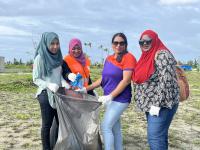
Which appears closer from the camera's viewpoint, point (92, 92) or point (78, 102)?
point (78, 102)

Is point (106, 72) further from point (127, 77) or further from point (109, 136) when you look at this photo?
point (109, 136)

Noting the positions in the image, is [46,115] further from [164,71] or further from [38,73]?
[164,71]

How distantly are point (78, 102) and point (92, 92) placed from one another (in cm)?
62

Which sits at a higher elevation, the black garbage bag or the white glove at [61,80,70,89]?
the white glove at [61,80,70,89]

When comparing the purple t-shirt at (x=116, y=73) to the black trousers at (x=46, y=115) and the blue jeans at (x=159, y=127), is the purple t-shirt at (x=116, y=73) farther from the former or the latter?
the black trousers at (x=46, y=115)

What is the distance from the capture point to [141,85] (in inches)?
182

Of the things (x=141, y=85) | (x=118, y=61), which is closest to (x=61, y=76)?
(x=118, y=61)

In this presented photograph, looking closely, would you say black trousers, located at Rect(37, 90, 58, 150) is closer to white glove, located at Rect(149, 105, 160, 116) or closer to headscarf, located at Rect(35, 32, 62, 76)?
→ headscarf, located at Rect(35, 32, 62, 76)

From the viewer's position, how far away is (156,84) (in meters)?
4.50

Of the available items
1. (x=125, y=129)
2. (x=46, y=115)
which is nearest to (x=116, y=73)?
(x=46, y=115)

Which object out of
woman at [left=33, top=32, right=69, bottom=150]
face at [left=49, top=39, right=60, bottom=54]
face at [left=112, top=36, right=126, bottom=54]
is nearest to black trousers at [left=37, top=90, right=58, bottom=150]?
woman at [left=33, top=32, right=69, bottom=150]

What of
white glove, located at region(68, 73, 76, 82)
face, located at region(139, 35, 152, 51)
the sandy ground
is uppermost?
face, located at region(139, 35, 152, 51)

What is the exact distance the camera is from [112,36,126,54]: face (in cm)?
499

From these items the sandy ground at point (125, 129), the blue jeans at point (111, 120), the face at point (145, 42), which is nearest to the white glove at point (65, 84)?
the blue jeans at point (111, 120)
